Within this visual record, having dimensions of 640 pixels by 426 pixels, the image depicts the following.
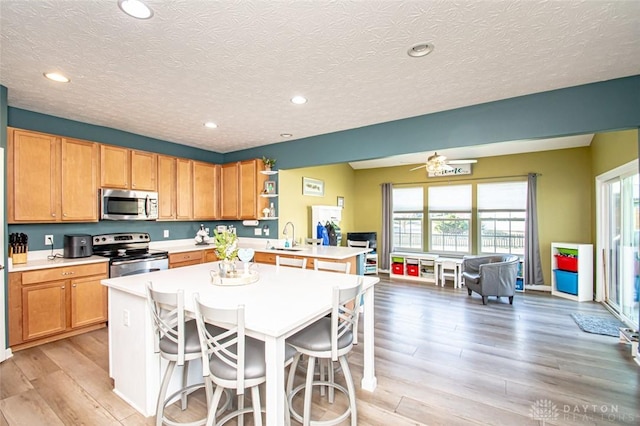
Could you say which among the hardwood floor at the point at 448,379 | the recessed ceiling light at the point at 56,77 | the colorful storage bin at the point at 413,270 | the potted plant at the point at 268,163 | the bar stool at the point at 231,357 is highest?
the recessed ceiling light at the point at 56,77

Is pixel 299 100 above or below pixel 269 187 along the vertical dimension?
above

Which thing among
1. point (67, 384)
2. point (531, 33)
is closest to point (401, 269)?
point (531, 33)

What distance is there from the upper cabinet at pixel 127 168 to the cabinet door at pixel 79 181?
112mm

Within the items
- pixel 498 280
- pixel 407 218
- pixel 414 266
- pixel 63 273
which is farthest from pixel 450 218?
pixel 63 273

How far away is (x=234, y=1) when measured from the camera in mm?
1614

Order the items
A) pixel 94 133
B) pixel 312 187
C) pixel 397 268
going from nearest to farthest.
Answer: pixel 94 133, pixel 312 187, pixel 397 268

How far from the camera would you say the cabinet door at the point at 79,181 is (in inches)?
137

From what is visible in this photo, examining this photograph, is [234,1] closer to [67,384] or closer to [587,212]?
[67,384]

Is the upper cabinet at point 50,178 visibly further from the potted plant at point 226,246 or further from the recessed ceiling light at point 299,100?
the recessed ceiling light at point 299,100

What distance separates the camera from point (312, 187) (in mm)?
6043

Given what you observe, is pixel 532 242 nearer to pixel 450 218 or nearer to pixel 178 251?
pixel 450 218

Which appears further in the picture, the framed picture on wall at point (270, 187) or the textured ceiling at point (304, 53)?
the framed picture on wall at point (270, 187)

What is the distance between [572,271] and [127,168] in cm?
737

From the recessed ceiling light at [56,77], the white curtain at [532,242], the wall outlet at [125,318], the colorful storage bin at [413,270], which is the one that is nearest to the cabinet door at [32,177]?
the recessed ceiling light at [56,77]
